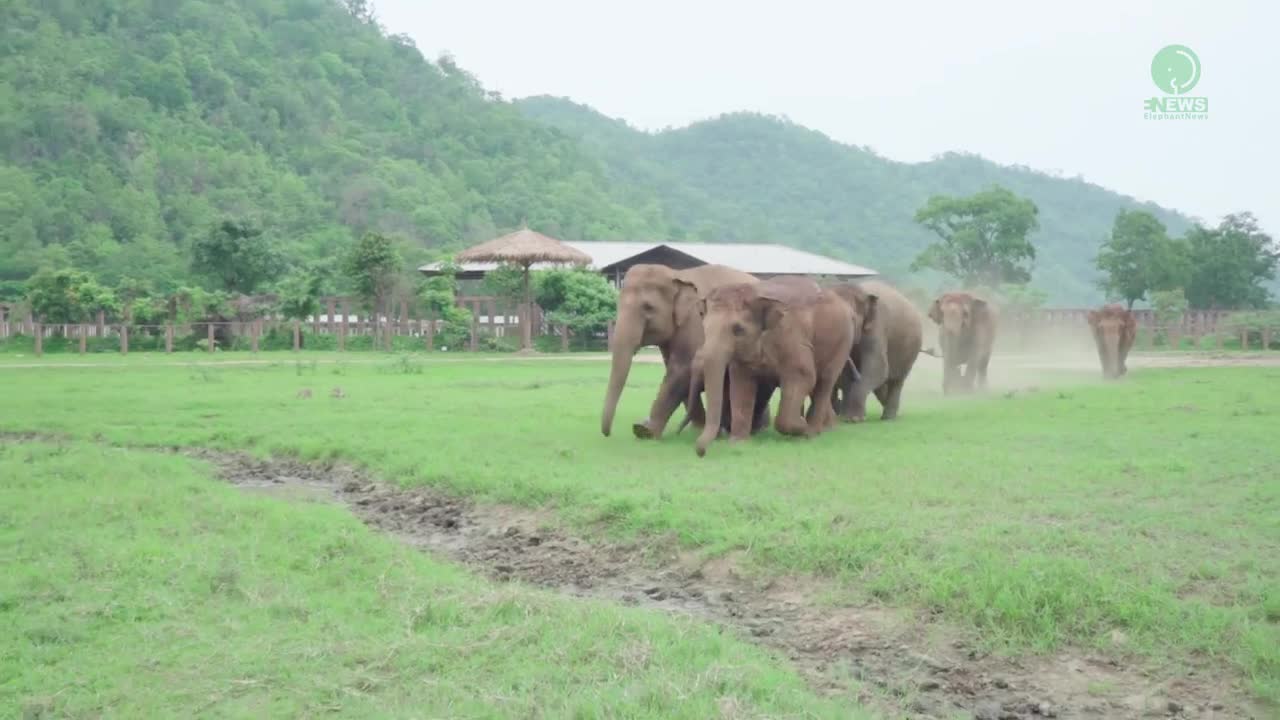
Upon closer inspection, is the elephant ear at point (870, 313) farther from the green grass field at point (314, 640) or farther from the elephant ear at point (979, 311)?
the green grass field at point (314, 640)

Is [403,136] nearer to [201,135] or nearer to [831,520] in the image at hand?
[201,135]

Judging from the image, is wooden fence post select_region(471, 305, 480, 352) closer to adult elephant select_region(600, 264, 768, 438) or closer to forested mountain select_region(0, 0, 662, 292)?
forested mountain select_region(0, 0, 662, 292)

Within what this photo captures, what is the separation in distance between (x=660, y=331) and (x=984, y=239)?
5468 centimetres

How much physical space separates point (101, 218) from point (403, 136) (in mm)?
27892

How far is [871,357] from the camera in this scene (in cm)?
1650

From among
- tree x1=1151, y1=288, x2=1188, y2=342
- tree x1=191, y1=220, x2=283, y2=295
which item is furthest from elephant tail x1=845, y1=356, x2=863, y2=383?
tree x1=1151, y1=288, x2=1188, y2=342

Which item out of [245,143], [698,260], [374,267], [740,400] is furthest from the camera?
[245,143]

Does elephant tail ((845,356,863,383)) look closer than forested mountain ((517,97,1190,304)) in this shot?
Yes

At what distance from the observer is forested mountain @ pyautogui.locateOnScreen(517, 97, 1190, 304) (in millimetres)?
98562

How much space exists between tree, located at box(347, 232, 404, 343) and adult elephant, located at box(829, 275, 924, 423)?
28.4 meters

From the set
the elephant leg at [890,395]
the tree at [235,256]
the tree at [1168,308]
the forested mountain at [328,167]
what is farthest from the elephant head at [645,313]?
the tree at [1168,308]

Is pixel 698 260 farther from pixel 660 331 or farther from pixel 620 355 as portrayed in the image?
pixel 620 355

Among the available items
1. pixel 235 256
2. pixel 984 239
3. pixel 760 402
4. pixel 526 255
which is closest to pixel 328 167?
pixel 235 256

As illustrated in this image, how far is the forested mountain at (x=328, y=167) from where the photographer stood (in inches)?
2392
